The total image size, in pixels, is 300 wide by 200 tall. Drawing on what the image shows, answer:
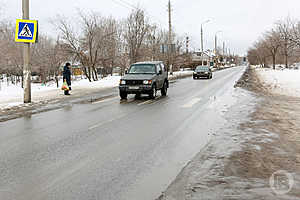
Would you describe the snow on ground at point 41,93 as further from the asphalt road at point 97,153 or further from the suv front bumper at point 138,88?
the asphalt road at point 97,153

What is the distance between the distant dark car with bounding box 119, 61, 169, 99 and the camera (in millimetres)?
15180

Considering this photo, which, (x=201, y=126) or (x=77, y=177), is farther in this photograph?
(x=201, y=126)

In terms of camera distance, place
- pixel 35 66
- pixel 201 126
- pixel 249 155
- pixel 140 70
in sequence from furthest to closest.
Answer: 1. pixel 35 66
2. pixel 140 70
3. pixel 201 126
4. pixel 249 155

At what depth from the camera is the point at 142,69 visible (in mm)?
16656

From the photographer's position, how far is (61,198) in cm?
384

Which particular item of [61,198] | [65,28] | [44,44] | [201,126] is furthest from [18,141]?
[44,44]

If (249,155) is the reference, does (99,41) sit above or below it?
above

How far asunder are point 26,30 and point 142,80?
5520 mm

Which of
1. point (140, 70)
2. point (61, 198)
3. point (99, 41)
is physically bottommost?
point (61, 198)

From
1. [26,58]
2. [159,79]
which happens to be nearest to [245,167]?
[159,79]

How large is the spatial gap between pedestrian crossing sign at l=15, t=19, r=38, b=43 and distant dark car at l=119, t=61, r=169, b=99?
438cm

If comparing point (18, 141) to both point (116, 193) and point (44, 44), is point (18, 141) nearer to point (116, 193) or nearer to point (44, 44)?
point (116, 193)

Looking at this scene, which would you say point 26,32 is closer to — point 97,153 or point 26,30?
point 26,30

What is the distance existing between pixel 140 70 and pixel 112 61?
2588cm
